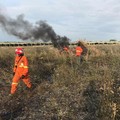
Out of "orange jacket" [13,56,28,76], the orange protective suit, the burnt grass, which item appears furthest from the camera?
"orange jacket" [13,56,28,76]

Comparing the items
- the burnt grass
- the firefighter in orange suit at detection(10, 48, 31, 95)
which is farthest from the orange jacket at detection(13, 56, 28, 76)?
the burnt grass

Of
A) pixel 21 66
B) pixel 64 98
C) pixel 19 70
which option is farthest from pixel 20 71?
pixel 64 98

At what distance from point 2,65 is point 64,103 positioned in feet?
39.8

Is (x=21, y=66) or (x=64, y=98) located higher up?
(x=21, y=66)

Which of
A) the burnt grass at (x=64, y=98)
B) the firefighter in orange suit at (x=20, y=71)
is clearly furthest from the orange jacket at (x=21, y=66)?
the burnt grass at (x=64, y=98)

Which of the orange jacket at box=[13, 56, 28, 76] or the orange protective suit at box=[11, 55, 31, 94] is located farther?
the orange jacket at box=[13, 56, 28, 76]

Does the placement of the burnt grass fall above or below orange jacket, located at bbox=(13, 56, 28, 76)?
below

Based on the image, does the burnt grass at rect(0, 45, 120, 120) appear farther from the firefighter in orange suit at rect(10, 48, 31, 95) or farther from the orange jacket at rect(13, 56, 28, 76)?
the orange jacket at rect(13, 56, 28, 76)

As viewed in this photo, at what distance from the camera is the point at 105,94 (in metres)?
13.1

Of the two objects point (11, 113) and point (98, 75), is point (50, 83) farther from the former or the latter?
point (11, 113)

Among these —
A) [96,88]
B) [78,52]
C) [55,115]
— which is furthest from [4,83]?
[78,52]

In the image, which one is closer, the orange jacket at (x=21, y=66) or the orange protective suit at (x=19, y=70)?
the orange protective suit at (x=19, y=70)

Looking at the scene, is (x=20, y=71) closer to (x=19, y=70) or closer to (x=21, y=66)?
(x=19, y=70)

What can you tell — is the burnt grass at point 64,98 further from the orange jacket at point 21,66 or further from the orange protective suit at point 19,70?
the orange jacket at point 21,66
